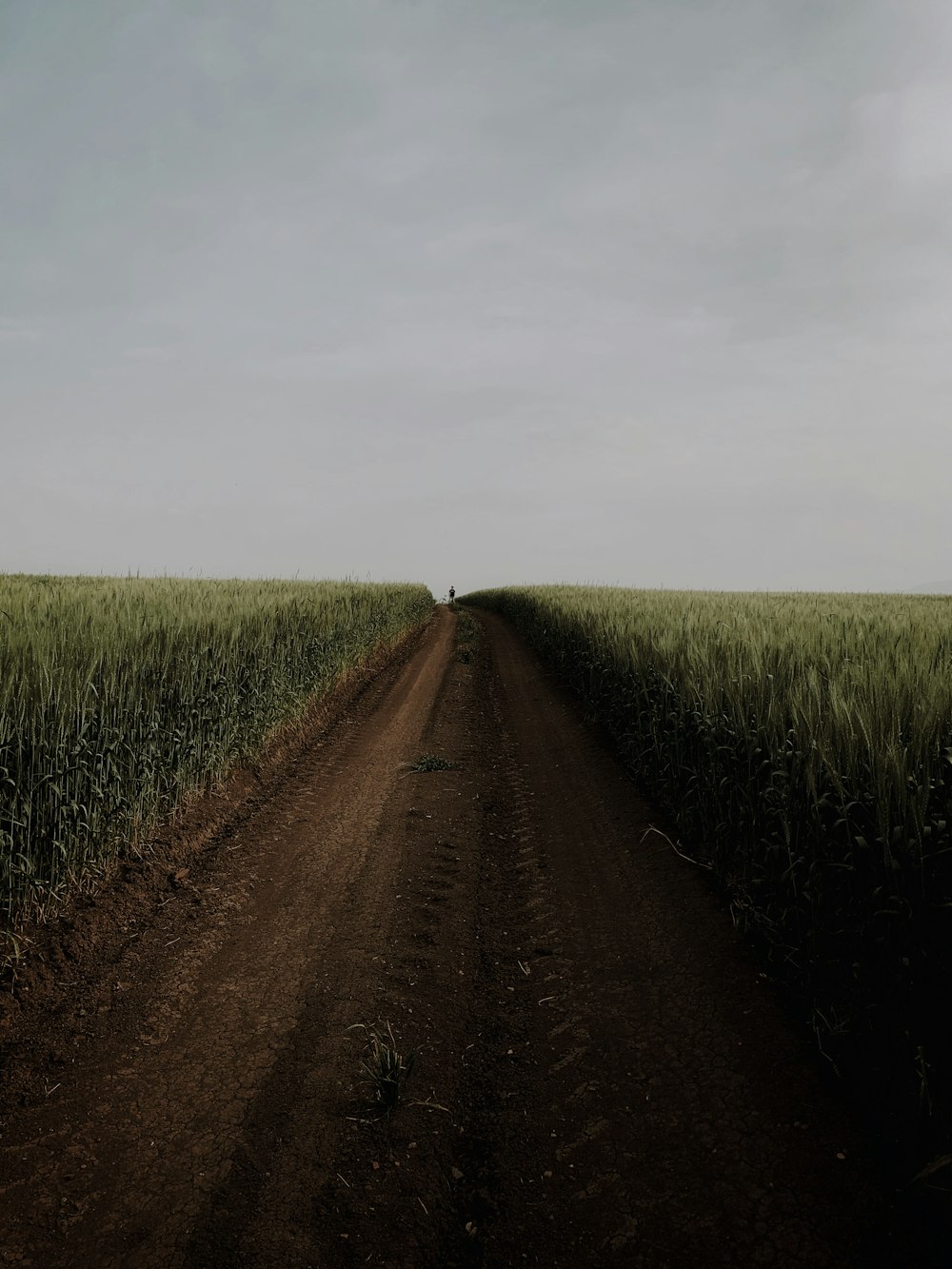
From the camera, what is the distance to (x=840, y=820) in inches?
126

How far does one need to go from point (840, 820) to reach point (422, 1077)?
237 centimetres

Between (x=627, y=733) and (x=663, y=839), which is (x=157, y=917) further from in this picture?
(x=627, y=733)

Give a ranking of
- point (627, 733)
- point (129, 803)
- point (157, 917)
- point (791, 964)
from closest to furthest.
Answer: point (791, 964) → point (157, 917) → point (129, 803) → point (627, 733)

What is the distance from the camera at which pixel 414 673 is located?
1567 centimetres

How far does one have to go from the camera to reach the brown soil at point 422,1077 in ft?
8.07

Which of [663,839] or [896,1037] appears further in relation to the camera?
[663,839]

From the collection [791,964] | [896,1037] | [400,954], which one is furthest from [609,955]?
[896,1037]

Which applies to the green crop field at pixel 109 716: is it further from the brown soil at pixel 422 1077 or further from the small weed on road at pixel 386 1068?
the small weed on road at pixel 386 1068

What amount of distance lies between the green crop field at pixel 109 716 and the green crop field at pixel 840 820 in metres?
4.42

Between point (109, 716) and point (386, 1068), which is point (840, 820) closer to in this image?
point (386, 1068)

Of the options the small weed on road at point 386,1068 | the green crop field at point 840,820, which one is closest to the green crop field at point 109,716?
the small weed on road at point 386,1068

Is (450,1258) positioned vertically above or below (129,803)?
below

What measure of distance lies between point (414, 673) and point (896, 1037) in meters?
13.2

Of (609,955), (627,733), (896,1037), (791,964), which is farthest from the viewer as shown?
(627,733)
